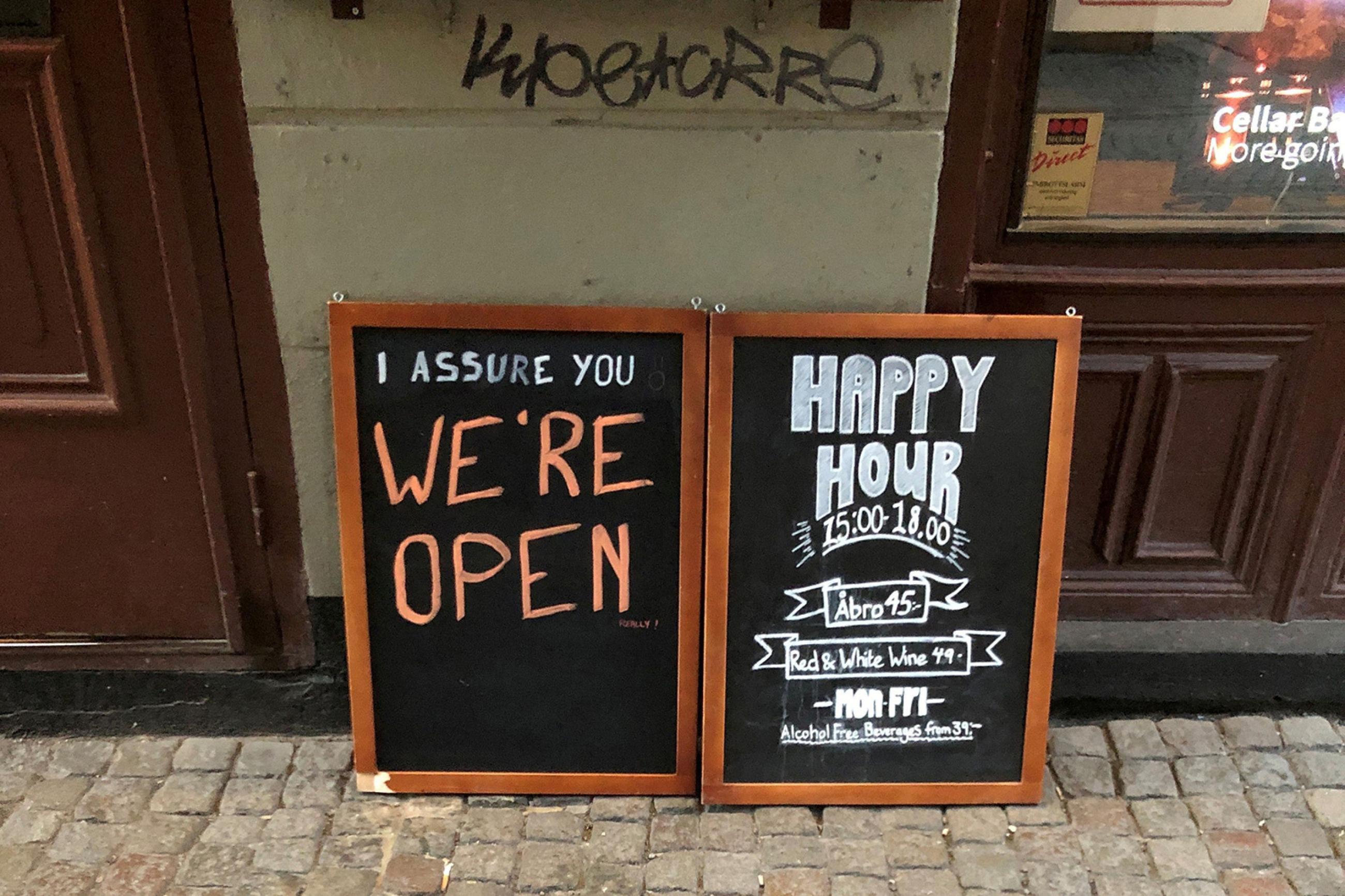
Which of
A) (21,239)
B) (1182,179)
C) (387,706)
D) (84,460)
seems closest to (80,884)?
(387,706)

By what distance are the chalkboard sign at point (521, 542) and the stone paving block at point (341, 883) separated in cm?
25

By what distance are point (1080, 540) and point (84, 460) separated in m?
2.80

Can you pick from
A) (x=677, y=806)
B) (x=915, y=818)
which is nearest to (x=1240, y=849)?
(x=915, y=818)

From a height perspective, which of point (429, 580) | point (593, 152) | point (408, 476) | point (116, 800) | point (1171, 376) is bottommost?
point (116, 800)

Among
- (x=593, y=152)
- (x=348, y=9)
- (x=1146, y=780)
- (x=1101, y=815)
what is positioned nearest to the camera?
(x=348, y=9)

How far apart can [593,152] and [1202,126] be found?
158 centimetres

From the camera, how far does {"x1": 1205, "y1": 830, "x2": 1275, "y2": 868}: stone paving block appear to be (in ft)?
8.03

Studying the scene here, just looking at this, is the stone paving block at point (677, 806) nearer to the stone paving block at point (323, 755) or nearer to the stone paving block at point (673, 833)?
the stone paving block at point (673, 833)

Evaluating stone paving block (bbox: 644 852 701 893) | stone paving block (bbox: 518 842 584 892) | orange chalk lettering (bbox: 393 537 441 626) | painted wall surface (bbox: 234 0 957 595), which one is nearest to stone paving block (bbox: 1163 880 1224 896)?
stone paving block (bbox: 644 852 701 893)

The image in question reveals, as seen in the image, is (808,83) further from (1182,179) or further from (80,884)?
(80,884)

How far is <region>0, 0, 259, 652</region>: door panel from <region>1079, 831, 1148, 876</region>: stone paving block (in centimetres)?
228

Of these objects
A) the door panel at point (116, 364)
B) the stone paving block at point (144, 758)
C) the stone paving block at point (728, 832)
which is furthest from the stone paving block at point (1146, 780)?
the stone paving block at point (144, 758)

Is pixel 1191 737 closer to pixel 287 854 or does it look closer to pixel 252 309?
pixel 287 854

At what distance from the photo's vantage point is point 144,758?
8.97ft
